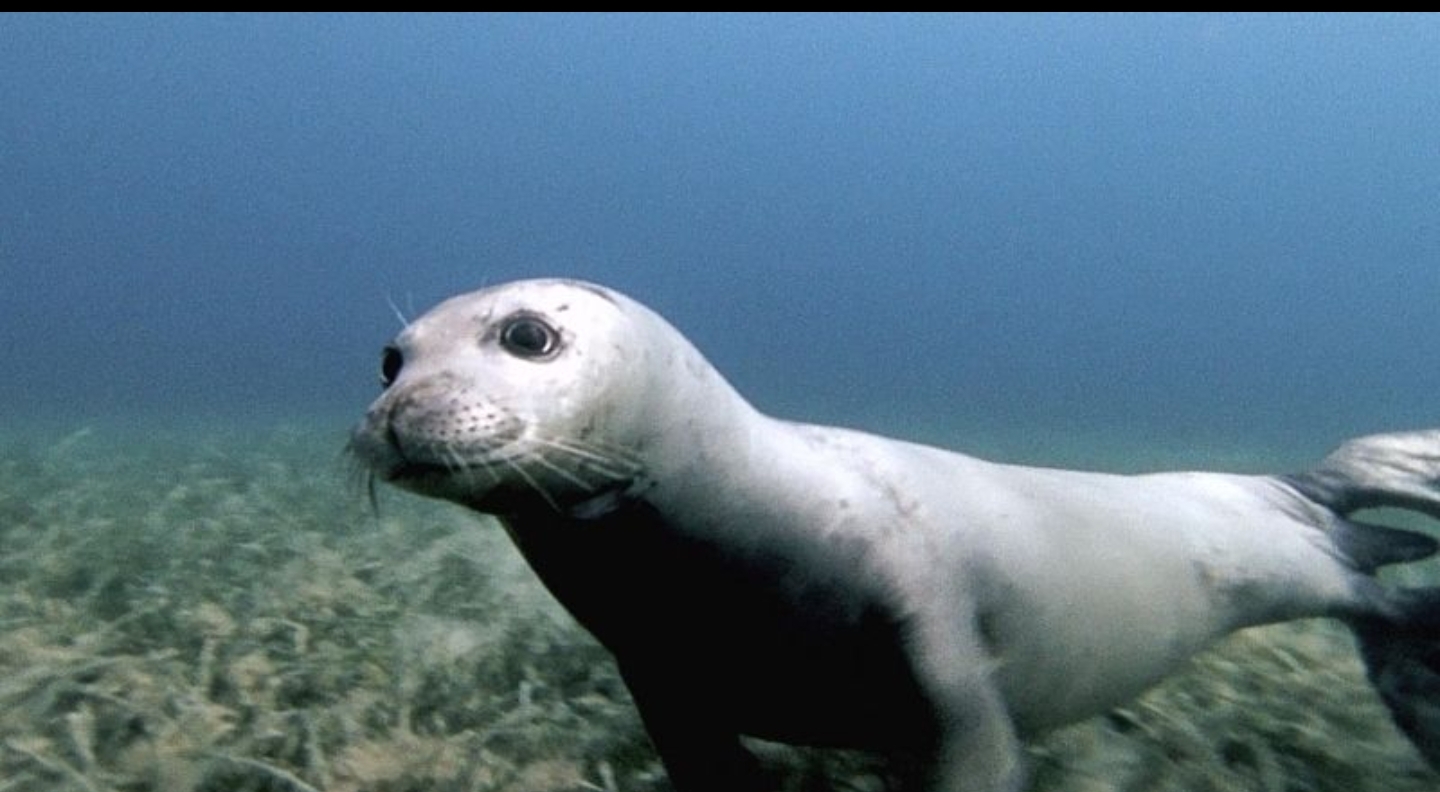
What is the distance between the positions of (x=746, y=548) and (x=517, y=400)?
60cm

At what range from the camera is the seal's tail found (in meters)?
3.69

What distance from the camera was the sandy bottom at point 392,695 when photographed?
315cm

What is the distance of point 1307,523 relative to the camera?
435cm

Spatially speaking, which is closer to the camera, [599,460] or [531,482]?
[531,482]

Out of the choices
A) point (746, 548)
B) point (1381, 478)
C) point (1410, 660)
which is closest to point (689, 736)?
point (746, 548)

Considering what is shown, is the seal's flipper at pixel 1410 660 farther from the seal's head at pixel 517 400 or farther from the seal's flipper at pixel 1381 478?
the seal's head at pixel 517 400

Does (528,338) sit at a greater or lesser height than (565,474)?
greater

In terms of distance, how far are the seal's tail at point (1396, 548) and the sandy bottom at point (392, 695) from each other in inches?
3.7

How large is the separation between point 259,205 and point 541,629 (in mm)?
126369

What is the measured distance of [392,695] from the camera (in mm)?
3635

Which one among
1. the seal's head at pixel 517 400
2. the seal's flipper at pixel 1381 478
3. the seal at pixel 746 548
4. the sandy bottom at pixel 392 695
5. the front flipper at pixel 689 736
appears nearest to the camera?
the seal's head at pixel 517 400

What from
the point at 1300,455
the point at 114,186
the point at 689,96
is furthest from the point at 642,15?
the point at 1300,455

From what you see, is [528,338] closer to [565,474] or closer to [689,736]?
[565,474]

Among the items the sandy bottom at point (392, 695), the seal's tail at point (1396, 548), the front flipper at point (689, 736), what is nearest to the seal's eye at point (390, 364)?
the sandy bottom at point (392, 695)
